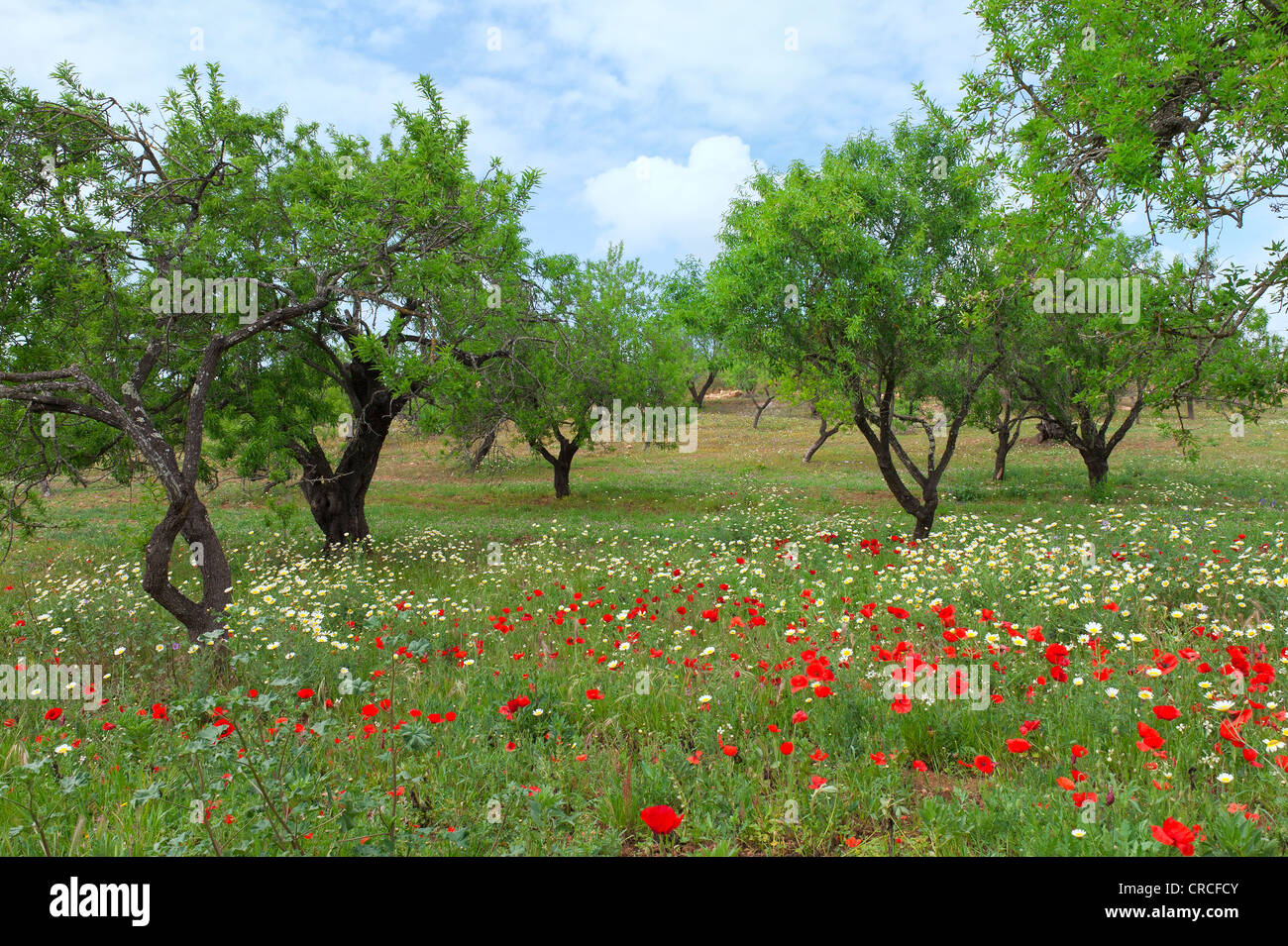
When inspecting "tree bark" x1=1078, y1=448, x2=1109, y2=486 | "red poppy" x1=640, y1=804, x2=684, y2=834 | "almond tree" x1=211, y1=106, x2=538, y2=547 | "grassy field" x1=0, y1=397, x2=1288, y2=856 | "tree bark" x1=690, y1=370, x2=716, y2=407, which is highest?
"tree bark" x1=690, y1=370, x2=716, y2=407

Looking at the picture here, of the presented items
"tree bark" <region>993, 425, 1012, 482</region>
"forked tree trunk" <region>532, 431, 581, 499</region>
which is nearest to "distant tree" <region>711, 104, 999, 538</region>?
"tree bark" <region>993, 425, 1012, 482</region>

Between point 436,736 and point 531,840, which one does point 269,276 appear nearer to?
point 436,736

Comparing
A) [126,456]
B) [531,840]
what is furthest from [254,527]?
[531,840]

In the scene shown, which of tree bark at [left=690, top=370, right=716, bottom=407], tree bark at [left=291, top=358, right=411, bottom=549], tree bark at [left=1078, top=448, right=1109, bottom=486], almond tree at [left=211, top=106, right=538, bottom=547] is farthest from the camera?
tree bark at [left=690, top=370, right=716, bottom=407]

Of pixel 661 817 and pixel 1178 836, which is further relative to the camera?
pixel 661 817

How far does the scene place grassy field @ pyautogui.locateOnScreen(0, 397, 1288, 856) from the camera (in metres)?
3.28

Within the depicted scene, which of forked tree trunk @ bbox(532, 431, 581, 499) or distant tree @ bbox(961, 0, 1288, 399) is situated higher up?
distant tree @ bbox(961, 0, 1288, 399)

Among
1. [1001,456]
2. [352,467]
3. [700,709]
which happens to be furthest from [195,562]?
[1001,456]

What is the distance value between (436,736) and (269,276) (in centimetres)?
963

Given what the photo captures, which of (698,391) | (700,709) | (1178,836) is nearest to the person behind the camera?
(1178,836)

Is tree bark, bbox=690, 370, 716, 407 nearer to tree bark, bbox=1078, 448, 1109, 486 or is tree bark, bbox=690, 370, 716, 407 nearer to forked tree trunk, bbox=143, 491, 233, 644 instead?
tree bark, bbox=1078, 448, 1109, 486

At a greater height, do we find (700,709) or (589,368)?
(589,368)

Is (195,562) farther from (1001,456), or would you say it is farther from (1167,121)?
Answer: (1001,456)

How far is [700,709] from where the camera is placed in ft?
15.9
